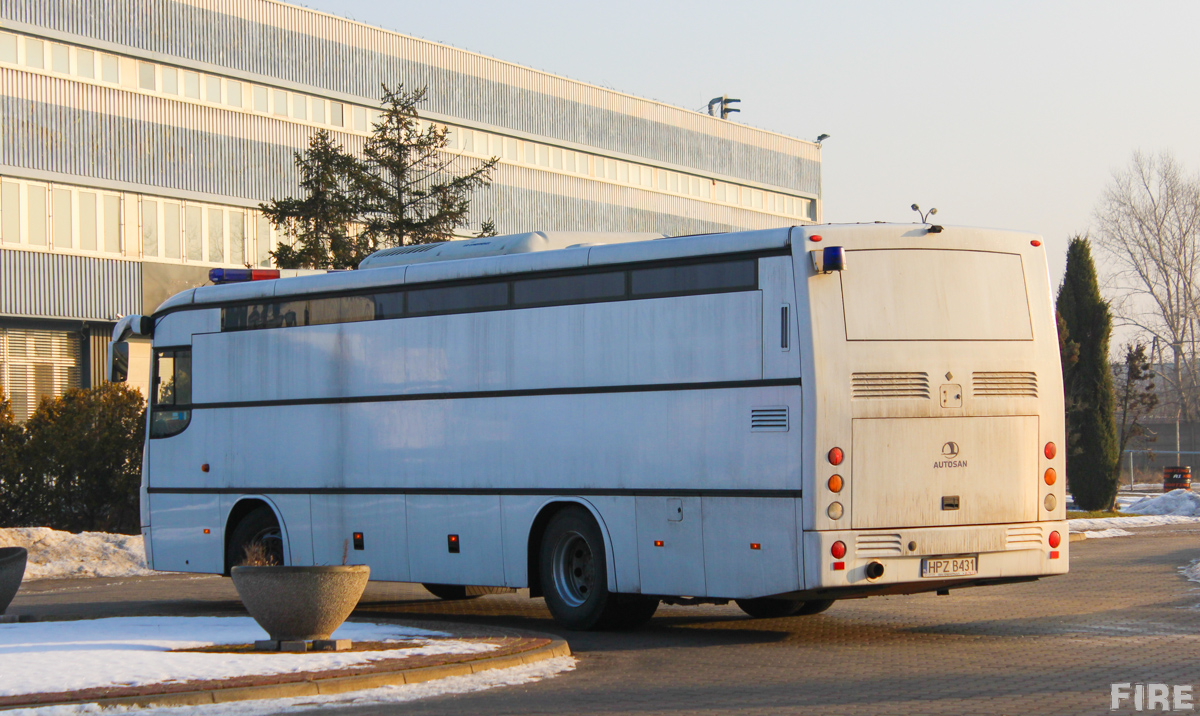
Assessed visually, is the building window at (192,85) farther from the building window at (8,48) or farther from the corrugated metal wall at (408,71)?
the building window at (8,48)

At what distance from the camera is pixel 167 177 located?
156 ft

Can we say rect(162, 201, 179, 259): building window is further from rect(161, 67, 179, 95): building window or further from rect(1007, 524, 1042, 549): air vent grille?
rect(1007, 524, 1042, 549): air vent grille

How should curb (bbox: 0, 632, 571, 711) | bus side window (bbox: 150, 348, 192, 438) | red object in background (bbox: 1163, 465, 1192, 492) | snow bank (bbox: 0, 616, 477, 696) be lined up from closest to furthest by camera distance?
curb (bbox: 0, 632, 571, 711) < snow bank (bbox: 0, 616, 477, 696) < bus side window (bbox: 150, 348, 192, 438) < red object in background (bbox: 1163, 465, 1192, 492)

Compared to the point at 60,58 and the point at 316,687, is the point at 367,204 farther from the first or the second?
the point at 316,687

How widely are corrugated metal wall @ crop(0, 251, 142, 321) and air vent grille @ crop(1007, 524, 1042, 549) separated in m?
38.0

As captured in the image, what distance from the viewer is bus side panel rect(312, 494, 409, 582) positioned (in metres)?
15.3

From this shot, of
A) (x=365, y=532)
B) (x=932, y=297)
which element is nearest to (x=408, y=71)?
(x=365, y=532)

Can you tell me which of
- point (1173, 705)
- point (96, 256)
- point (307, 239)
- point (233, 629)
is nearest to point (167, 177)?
point (96, 256)

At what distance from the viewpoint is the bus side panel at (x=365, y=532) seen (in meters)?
15.3

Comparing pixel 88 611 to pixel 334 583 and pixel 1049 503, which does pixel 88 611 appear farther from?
pixel 1049 503

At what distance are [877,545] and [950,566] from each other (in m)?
0.72

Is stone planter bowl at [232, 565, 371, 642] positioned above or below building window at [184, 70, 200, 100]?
below

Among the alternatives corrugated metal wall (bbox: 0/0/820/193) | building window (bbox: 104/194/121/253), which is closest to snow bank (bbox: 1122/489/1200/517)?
corrugated metal wall (bbox: 0/0/820/193)

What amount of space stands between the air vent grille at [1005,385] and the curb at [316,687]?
4.49m
